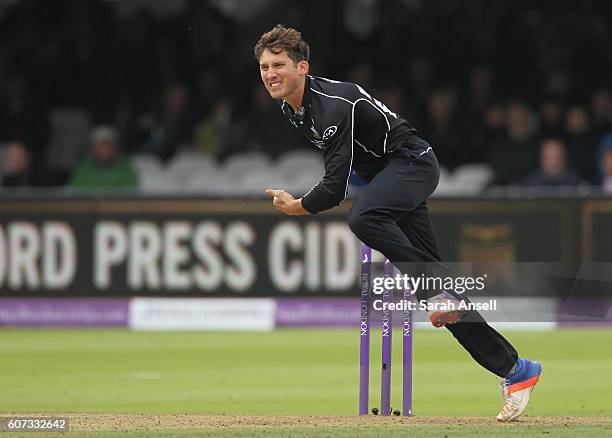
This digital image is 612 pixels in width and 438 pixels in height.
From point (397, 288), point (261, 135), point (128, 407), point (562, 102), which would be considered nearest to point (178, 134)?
point (261, 135)

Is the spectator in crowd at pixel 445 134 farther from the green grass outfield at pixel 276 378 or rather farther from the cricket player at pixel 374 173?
the cricket player at pixel 374 173

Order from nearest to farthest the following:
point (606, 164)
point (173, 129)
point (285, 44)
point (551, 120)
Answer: point (285, 44) < point (606, 164) < point (551, 120) < point (173, 129)

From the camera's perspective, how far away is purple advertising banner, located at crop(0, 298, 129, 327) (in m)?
14.1

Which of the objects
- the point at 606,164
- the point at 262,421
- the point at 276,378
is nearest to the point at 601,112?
the point at 606,164

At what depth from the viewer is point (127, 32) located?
18.4 meters

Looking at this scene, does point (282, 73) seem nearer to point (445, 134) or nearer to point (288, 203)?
point (288, 203)

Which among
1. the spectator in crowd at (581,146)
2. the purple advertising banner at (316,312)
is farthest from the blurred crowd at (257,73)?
the purple advertising banner at (316,312)

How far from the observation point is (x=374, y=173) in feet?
24.5

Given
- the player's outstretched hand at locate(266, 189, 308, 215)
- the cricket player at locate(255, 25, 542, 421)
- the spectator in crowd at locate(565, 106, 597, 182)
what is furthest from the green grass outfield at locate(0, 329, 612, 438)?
A: the spectator in crowd at locate(565, 106, 597, 182)

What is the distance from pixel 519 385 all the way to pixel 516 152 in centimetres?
848

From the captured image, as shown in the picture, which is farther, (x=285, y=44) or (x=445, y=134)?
(x=445, y=134)

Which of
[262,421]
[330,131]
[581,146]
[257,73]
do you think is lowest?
[262,421]

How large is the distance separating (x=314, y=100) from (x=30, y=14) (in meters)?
11.9

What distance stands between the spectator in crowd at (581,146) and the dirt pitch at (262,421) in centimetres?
831
